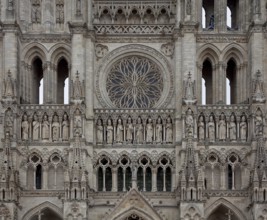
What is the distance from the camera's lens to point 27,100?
51.7m

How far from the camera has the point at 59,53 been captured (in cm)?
5234

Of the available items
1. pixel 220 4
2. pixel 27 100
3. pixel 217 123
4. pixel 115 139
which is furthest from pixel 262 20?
pixel 27 100

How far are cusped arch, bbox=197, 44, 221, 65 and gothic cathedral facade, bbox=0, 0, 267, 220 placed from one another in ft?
0.21

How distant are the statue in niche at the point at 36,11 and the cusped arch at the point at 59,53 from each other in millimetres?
2076

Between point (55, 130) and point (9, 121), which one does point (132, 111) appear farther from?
point (9, 121)

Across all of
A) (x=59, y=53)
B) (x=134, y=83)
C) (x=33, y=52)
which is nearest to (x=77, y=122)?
(x=134, y=83)

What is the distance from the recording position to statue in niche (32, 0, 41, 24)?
53.1 m

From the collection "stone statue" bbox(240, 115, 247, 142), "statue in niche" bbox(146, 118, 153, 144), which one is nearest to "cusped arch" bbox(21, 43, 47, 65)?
"statue in niche" bbox(146, 118, 153, 144)

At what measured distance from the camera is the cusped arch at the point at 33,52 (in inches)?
2047

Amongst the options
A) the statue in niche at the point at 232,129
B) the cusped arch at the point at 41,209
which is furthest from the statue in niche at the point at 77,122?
the statue in niche at the point at 232,129

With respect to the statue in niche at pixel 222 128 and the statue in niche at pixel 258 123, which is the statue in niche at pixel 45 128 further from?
the statue in niche at pixel 258 123

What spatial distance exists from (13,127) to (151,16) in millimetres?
10501

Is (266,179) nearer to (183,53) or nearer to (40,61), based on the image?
(183,53)

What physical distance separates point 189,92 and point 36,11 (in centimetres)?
1040
